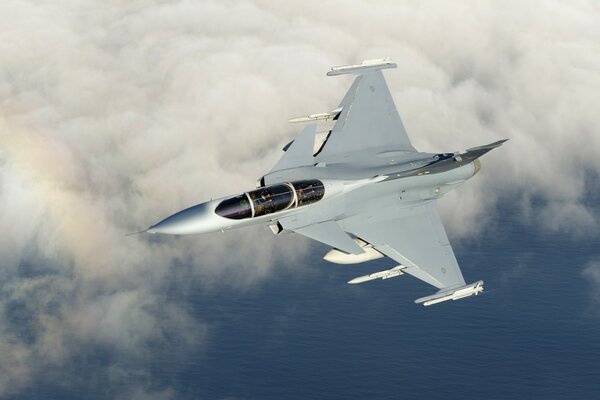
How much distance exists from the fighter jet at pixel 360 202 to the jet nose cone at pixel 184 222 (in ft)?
0.18

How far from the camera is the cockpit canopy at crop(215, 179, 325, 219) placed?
39625 mm

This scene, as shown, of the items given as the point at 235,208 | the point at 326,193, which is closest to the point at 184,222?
the point at 235,208

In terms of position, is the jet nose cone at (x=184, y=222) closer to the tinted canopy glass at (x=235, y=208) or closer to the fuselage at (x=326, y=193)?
the fuselage at (x=326, y=193)

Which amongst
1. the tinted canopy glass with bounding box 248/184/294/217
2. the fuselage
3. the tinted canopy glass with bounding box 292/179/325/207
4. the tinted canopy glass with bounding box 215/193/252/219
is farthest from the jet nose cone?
the tinted canopy glass with bounding box 292/179/325/207

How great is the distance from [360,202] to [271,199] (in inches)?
238

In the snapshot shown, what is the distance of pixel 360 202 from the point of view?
43406 mm

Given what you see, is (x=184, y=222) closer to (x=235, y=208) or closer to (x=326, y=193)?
(x=235, y=208)

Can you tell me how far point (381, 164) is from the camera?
4500 centimetres

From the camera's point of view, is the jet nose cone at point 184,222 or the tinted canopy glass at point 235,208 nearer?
the jet nose cone at point 184,222

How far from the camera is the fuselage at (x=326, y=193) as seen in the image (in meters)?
39.2

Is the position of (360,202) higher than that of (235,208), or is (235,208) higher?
(235,208)

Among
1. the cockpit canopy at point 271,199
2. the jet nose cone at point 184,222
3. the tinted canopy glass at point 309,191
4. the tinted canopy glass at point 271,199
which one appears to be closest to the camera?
the jet nose cone at point 184,222

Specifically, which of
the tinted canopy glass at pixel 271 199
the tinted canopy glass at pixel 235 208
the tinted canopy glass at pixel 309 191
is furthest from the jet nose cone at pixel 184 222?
the tinted canopy glass at pixel 309 191

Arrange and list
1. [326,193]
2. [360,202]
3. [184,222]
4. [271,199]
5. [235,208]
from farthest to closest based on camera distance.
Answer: [360,202] → [326,193] → [271,199] → [235,208] → [184,222]
